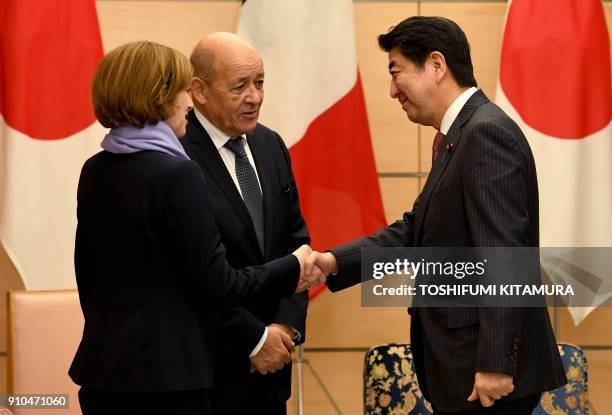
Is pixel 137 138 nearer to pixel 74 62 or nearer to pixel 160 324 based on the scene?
pixel 160 324

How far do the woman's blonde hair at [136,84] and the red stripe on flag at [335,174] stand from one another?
1.78 meters

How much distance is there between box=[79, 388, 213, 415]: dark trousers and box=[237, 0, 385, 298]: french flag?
184 centimetres

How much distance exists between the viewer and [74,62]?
13.1ft

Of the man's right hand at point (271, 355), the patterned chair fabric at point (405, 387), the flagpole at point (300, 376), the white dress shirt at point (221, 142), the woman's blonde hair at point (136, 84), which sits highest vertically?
the woman's blonde hair at point (136, 84)

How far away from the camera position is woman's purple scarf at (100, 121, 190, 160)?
2328 mm

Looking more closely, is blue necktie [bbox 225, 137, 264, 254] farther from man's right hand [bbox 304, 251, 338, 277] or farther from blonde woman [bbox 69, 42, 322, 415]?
blonde woman [bbox 69, 42, 322, 415]

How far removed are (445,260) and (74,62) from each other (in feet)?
7.06

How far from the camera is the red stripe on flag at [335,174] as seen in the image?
414 centimetres

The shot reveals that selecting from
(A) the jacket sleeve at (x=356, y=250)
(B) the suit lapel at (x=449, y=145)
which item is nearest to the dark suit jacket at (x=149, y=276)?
(B) the suit lapel at (x=449, y=145)

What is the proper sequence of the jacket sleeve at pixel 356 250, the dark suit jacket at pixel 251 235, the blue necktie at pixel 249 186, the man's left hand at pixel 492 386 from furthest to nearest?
the jacket sleeve at pixel 356 250, the blue necktie at pixel 249 186, the dark suit jacket at pixel 251 235, the man's left hand at pixel 492 386

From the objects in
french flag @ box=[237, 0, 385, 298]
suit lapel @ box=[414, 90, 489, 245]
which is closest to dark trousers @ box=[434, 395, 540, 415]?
suit lapel @ box=[414, 90, 489, 245]

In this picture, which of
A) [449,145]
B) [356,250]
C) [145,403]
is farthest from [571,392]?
[145,403]

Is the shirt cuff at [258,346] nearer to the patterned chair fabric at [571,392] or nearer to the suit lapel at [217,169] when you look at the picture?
the suit lapel at [217,169]

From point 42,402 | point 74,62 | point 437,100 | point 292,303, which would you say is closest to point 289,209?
point 292,303
